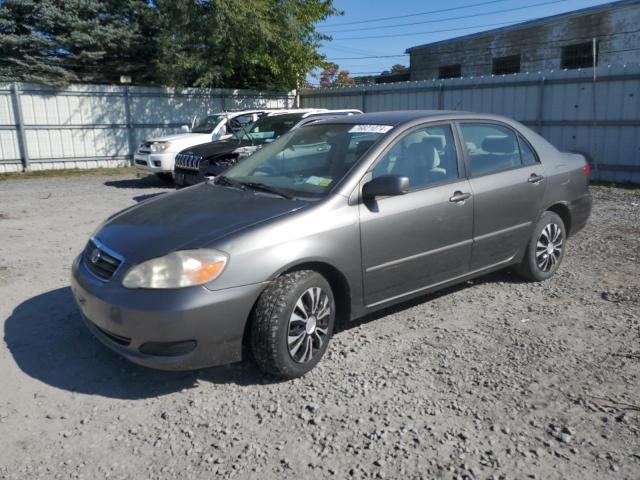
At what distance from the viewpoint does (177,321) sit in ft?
10.1

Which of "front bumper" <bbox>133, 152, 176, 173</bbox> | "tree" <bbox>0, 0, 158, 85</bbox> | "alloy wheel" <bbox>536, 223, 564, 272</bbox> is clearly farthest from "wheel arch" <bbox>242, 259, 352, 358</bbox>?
"tree" <bbox>0, 0, 158, 85</bbox>

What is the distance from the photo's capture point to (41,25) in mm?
17172

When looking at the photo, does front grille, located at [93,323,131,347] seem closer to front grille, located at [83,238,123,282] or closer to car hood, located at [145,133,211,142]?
front grille, located at [83,238,123,282]

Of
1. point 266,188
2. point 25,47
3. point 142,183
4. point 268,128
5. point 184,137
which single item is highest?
point 25,47

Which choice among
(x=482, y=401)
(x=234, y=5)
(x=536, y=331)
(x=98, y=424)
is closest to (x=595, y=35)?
(x=234, y=5)

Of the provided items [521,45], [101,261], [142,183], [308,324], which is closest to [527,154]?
[308,324]

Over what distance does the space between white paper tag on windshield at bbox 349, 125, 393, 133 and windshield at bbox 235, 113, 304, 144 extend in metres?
6.44

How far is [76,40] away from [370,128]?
15981mm

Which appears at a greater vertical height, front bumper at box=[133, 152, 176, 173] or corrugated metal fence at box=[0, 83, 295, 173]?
corrugated metal fence at box=[0, 83, 295, 173]

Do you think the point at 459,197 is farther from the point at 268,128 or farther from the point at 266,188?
the point at 268,128

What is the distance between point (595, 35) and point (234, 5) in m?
12.7

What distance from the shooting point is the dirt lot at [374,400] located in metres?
2.75

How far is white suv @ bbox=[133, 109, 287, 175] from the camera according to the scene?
1177cm

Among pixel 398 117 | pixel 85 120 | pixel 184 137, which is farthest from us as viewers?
pixel 85 120
